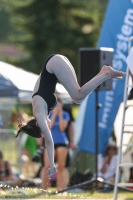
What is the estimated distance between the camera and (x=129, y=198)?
893 cm

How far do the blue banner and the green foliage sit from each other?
17686 mm

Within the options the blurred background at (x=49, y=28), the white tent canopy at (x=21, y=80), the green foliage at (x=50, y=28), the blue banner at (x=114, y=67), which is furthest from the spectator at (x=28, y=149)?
the green foliage at (x=50, y=28)

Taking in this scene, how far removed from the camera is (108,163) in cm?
1112

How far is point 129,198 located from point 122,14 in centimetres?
336

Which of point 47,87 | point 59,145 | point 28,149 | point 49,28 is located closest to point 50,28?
point 49,28

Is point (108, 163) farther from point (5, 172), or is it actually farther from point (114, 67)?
point (5, 172)

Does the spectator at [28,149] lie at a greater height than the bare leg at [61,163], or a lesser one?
lesser

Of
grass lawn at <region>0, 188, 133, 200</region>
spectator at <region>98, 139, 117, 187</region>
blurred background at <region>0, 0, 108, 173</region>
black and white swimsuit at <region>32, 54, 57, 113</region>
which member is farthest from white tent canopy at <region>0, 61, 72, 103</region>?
blurred background at <region>0, 0, 108, 173</region>

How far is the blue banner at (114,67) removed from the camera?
432 inches

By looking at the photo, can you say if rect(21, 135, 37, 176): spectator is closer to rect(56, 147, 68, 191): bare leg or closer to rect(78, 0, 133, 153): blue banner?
rect(78, 0, 133, 153): blue banner

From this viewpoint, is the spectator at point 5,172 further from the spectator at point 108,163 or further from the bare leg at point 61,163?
the spectator at point 108,163

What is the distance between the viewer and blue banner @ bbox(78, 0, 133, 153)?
11.0 metres

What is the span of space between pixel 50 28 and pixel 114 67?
19.0 meters

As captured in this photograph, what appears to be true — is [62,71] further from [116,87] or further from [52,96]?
[116,87]
